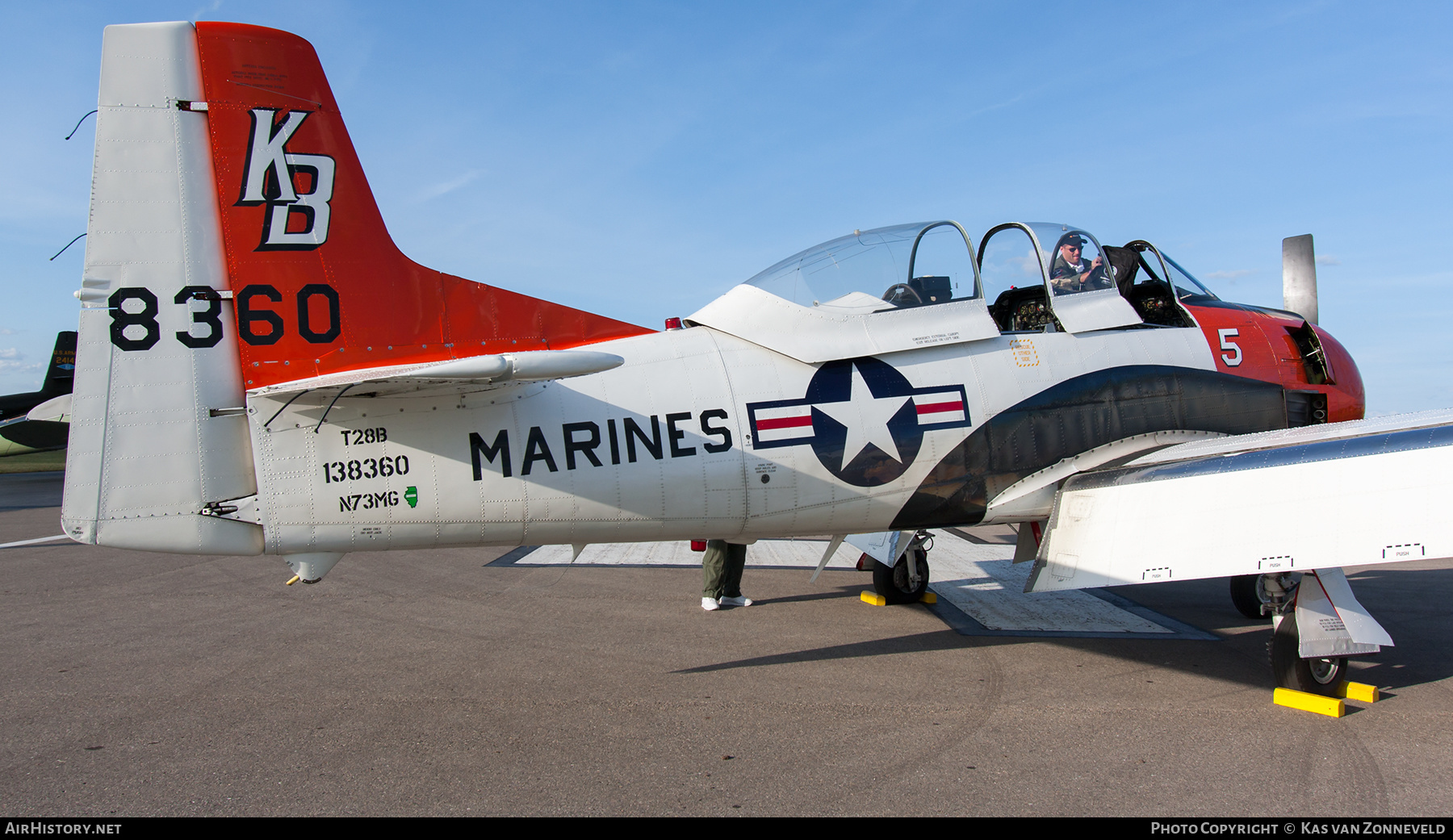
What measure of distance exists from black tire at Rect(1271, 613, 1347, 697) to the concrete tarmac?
20cm

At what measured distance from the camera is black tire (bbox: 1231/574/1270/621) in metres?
7.52

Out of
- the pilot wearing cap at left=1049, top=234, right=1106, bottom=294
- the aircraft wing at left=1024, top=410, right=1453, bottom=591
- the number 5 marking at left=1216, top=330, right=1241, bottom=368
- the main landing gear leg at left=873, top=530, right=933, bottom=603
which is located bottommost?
the main landing gear leg at left=873, top=530, right=933, bottom=603

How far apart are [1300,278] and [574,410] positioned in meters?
7.57

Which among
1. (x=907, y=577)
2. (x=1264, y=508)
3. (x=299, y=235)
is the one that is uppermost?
(x=299, y=235)

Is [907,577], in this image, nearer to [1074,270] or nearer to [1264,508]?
[1074,270]

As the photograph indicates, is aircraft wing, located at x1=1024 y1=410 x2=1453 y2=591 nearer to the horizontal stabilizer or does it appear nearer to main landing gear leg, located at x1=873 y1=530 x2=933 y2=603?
main landing gear leg, located at x1=873 y1=530 x2=933 y2=603

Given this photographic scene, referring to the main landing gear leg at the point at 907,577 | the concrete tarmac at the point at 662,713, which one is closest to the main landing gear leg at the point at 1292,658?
the concrete tarmac at the point at 662,713

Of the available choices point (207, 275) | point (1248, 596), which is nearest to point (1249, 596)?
point (1248, 596)

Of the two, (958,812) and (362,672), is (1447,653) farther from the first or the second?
(362,672)

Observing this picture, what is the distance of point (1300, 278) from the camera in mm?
8328

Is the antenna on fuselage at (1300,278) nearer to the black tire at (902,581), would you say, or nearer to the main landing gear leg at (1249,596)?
the main landing gear leg at (1249,596)

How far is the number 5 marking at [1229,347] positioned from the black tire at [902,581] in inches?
122

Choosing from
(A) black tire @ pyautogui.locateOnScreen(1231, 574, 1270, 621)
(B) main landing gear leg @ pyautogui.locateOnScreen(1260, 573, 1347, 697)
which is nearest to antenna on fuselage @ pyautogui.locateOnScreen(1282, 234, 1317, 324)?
(A) black tire @ pyautogui.locateOnScreen(1231, 574, 1270, 621)

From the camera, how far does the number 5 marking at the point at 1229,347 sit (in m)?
6.70
